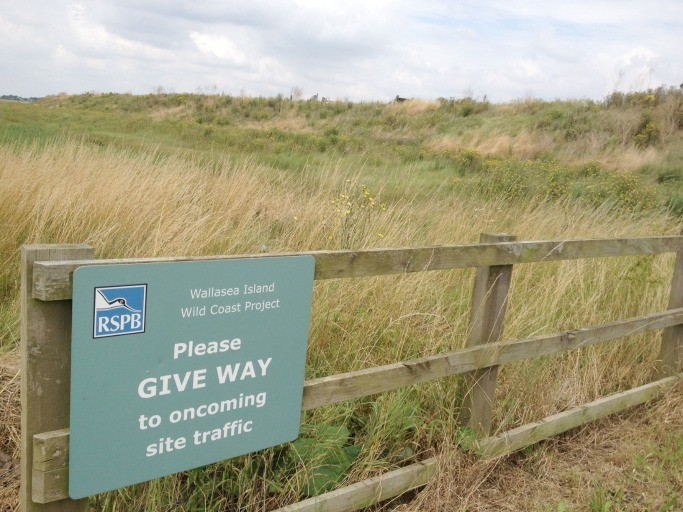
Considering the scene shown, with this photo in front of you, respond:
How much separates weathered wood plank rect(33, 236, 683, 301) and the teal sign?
56 mm

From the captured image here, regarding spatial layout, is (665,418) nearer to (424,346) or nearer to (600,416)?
(600,416)

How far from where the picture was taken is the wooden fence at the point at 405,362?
194cm

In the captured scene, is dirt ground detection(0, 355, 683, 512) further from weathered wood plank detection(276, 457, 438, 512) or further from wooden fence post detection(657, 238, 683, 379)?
wooden fence post detection(657, 238, 683, 379)

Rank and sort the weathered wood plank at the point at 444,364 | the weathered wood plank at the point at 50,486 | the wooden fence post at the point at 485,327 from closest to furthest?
the weathered wood plank at the point at 50,486 < the weathered wood plank at the point at 444,364 < the wooden fence post at the point at 485,327

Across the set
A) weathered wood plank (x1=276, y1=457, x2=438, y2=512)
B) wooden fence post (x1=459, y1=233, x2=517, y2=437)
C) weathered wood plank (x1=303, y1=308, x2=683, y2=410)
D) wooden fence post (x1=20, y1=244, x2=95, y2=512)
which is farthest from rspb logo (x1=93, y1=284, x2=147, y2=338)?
wooden fence post (x1=459, y1=233, x2=517, y2=437)

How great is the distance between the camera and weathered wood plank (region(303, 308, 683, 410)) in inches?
111

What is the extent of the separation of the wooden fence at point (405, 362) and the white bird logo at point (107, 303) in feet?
0.29

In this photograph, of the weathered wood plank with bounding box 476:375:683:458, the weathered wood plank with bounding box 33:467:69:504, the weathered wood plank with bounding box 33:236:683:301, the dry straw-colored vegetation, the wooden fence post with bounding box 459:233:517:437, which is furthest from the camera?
the weathered wood plank with bounding box 476:375:683:458

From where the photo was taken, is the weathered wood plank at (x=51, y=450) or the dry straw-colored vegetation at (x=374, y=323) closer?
the weathered wood plank at (x=51, y=450)

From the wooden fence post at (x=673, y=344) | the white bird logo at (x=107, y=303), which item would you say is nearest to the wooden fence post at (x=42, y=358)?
the white bird logo at (x=107, y=303)

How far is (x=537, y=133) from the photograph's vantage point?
23.2 m

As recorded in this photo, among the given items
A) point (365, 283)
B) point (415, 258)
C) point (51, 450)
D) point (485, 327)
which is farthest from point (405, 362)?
point (51, 450)

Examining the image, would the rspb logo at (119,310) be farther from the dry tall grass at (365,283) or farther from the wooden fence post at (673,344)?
the wooden fence post at (673,344)

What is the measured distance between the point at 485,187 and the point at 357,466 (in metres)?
8.89
